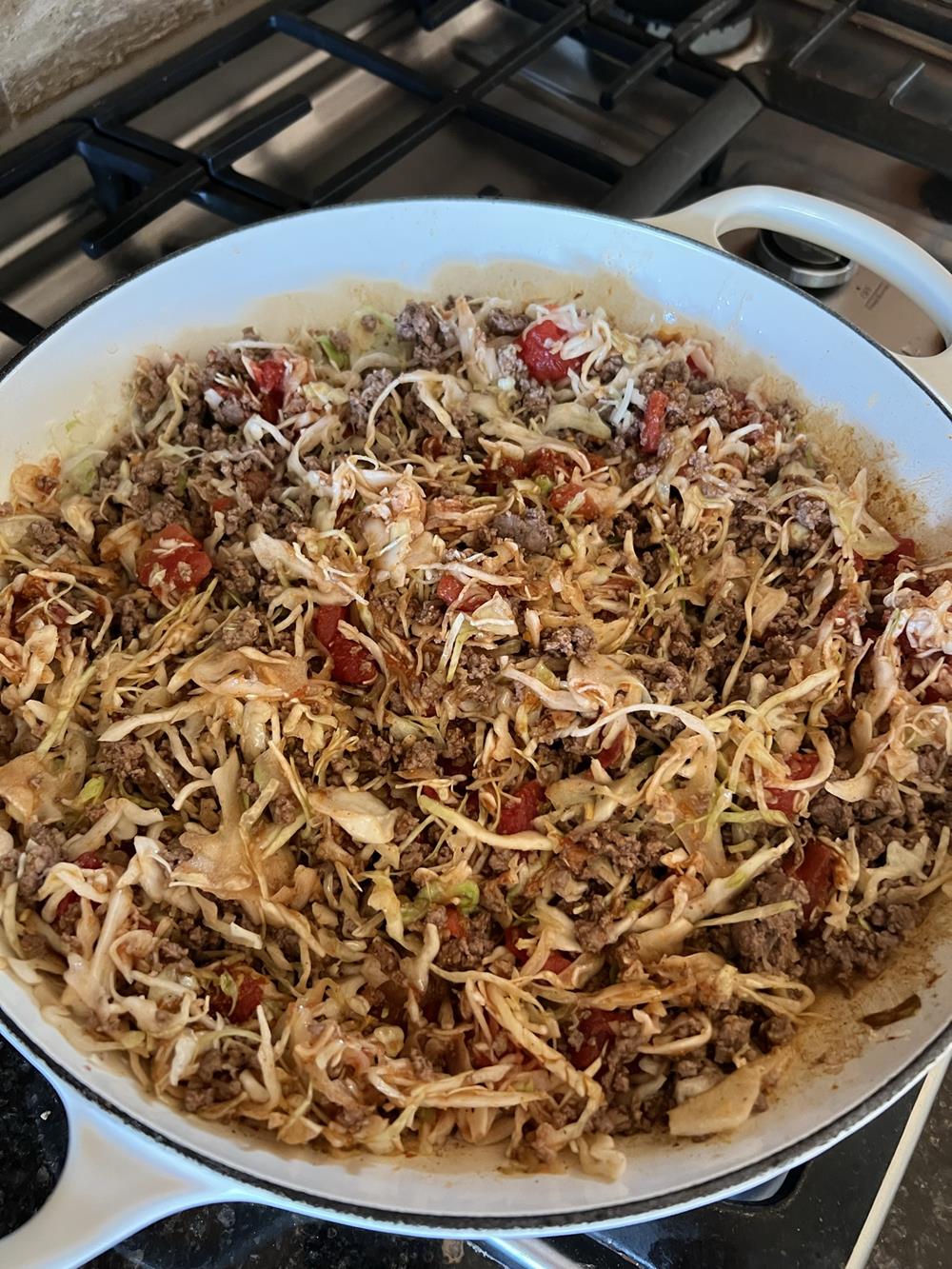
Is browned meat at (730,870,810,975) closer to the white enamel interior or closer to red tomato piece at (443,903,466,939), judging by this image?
the white enamel interior

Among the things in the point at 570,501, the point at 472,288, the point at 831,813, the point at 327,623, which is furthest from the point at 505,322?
the point at 831,813

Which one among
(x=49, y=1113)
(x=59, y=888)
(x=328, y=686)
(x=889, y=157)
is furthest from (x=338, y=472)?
(x=889, y=157)

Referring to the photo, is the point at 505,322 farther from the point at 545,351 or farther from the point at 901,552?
the point at 901,552

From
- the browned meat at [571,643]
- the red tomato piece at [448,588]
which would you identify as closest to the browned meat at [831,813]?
the browned meat at [571,643]

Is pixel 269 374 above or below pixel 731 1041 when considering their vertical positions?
above

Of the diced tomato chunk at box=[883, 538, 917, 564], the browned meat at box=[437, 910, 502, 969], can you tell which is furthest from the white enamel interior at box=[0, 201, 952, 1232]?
the browned meat at box=[437, 910, 502, 969]

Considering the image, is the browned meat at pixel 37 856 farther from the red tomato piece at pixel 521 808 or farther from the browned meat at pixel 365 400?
the browned meat at pixel 365 400

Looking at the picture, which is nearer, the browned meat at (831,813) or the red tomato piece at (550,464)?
the browned meat at (831,813)

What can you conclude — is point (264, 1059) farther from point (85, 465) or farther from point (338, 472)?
point (85, 465)
